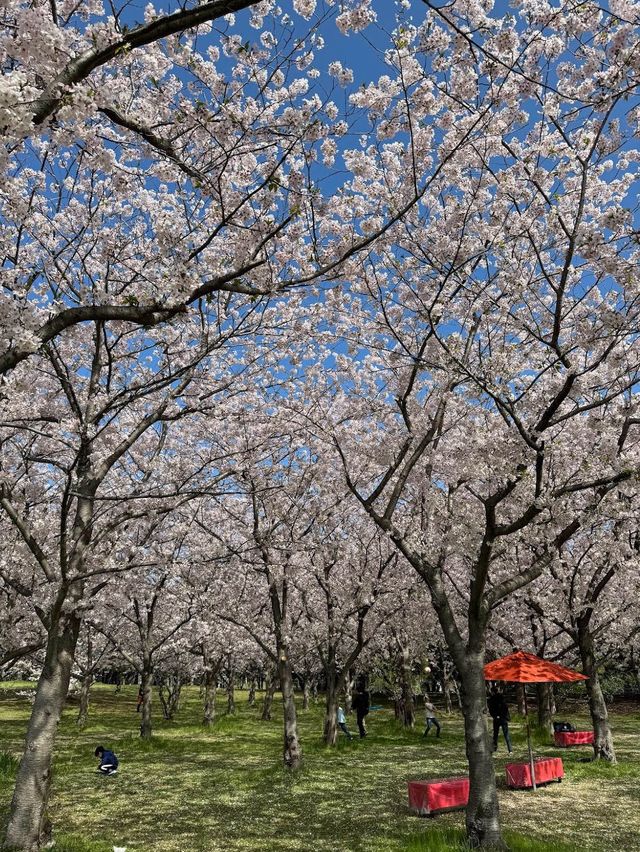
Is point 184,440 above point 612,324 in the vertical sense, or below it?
above

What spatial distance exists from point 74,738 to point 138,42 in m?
24.7

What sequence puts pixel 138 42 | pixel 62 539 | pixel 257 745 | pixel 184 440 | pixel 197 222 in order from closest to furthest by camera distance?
pixel 138 42 → pixel 197 222 → pixel 62 539 → pixel 184 440 → pixel 257 745

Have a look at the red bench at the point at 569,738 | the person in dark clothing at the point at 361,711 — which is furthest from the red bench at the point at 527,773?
the person in dark clothing at the point at 361,711

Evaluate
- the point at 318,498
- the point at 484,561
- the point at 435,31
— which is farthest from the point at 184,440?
the point at 435,31

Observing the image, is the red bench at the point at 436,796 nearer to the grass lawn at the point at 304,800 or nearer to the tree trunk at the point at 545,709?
the grass lawn at the point at 304,800

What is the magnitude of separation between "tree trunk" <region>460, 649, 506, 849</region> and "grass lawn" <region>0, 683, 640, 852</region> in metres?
0.39

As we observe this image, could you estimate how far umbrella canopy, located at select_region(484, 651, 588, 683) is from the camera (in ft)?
38.3

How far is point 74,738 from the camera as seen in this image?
886 inches

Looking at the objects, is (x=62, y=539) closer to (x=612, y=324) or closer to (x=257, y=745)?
(x=612, y=324)

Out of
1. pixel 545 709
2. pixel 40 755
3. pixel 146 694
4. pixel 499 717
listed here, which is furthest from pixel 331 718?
pixel 40 755

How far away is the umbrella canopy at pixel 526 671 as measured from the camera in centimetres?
1168

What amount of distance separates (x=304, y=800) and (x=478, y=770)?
16.0ft

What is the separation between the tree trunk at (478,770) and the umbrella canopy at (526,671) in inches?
130

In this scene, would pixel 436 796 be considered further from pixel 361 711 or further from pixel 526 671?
pixel 361 711
